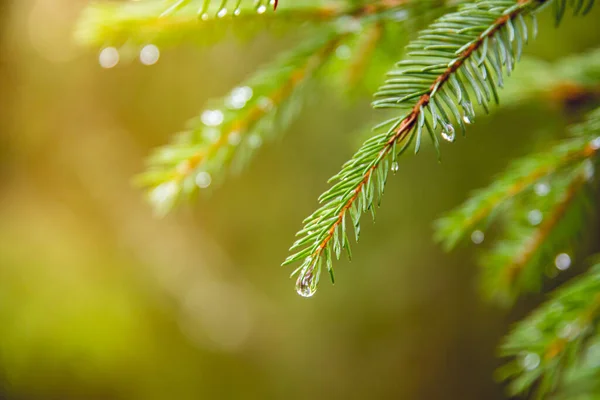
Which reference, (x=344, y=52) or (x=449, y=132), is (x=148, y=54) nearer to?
(x=344, y=52)

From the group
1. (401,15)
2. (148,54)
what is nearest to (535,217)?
(401,15)

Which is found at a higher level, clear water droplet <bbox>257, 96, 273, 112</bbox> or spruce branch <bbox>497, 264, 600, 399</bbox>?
clear water droplet <bbox>257, 96, 273, 112</bbox>

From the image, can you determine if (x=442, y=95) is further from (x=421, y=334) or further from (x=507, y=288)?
(x=421, y=334)

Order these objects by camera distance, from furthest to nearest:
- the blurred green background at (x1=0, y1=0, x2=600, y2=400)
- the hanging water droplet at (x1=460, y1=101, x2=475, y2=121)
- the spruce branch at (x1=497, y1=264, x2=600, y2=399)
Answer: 1. the blurred green background at (x1=0, y1=0, x2=600, y2=400)
2. the spruce branch at (x1=497, y1=264, x2=600, y2=399)
3. the hanging water droplet at (x1=460, y1=101, x2=475, y2=121)

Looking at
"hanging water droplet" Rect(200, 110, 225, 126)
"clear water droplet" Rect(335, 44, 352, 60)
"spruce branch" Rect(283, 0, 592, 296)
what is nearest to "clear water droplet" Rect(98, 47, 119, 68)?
"hanging water droplet" Rect(200, 110, 225, 126)

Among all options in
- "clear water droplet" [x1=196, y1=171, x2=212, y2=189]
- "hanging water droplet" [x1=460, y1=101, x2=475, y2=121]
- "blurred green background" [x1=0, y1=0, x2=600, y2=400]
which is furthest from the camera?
"blurred green background" [x1=0, y1=0, x2=600, y2=400]

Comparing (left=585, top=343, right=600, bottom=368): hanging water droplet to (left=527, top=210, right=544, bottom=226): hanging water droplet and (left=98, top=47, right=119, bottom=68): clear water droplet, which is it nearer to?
(left=527, top=210, right=544, bottom=226): hanging water droplet

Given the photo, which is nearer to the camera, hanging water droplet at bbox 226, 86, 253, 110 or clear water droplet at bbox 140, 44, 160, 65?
hanging water droplet at bbox 226, 86, 253, 110
